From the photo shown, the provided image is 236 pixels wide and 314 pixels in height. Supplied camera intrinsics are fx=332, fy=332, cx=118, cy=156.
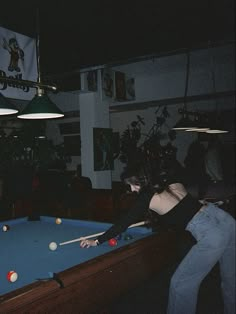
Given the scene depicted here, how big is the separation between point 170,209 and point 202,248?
13.3 inches

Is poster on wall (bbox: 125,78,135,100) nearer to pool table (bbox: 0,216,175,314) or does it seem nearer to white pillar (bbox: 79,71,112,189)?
white pillar (bbox: 79,71,112,189)

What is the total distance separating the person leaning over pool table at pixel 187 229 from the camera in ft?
7.18

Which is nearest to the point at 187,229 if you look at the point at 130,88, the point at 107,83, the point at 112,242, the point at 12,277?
the point at 112,242

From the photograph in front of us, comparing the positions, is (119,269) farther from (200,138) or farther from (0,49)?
(200,138)

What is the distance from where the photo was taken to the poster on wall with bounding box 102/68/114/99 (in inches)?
249

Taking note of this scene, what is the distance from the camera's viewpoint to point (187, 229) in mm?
2311

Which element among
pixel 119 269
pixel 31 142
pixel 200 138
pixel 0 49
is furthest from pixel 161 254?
pixel 200 138

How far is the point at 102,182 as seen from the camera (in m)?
6.94

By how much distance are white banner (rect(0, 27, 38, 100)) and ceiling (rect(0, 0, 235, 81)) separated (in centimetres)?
13

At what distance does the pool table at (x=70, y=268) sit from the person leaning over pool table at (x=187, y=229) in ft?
0.67

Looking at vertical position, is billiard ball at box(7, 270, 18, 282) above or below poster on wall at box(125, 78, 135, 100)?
below

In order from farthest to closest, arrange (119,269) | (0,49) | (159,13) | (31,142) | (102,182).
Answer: (31,142)
(102,182)
(0,49)
(159,13)
(119,269)

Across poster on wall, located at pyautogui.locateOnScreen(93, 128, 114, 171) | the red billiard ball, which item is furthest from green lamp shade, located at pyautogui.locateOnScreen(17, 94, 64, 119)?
poster on wall, located at pyautogui.locateOnScreen(93, 128, 114, 171)

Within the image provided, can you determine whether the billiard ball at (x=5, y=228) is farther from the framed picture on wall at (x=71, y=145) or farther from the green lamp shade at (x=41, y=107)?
the framed picture on wall at (x=71, y=145)
